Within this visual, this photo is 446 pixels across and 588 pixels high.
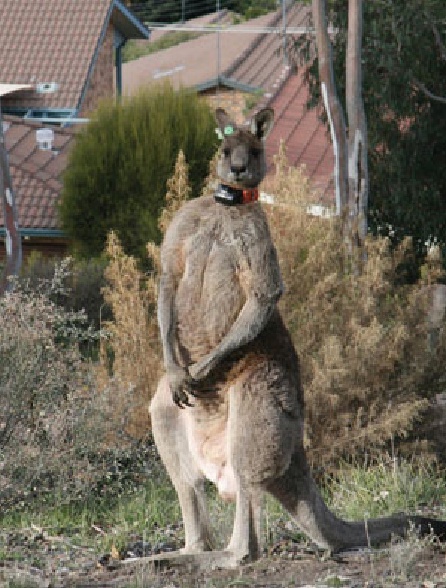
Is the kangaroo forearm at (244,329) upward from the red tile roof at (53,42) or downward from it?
upward

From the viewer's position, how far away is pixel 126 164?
998 inches

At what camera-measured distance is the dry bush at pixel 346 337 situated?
1129cm

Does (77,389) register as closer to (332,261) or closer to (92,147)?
(332,261)

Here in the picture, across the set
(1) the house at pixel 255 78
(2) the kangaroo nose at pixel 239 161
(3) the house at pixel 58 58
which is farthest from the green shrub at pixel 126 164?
(2) the kangaroo nose at pixel 239 161

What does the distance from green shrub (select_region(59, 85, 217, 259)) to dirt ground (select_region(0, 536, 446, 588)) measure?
1733cm

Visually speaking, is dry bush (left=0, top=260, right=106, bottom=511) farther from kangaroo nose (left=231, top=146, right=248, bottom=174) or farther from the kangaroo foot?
kangaroo nose (left=231, top=146, right=248, bottom=174)

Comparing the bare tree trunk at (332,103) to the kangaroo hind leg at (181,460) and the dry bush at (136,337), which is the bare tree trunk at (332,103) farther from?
the kangaroo hind leg at (181,460)

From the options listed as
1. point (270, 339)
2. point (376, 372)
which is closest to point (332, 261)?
point (376, 372)

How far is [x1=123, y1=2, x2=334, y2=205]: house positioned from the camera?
32.7 m

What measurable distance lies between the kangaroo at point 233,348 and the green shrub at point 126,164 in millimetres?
17498

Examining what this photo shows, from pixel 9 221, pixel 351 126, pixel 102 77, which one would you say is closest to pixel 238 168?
pixel 9 221

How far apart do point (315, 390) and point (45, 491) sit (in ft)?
7.61

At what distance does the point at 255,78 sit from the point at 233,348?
124 feet

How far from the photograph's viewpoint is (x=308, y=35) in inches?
913
